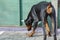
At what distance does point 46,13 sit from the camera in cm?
845

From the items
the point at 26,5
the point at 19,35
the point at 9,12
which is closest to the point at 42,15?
the point at 19,35

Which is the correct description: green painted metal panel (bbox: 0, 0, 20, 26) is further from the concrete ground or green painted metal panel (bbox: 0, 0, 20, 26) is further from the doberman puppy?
the doberman puppy

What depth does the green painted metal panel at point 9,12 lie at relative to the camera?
35.6 ft

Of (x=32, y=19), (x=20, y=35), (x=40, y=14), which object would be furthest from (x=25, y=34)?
(x=40, y=14)

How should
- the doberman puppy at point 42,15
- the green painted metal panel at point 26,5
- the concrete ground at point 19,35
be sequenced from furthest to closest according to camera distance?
the green painted metal panel at point 26,5
the concrete ground at point 19,35
the doberman puppy at point 42,15

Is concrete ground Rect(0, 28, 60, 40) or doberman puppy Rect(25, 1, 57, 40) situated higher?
doberman puppy Rect(25, 1, 57, 40)

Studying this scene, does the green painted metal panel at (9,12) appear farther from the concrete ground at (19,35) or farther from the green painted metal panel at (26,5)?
the concrete ground at (19,35)

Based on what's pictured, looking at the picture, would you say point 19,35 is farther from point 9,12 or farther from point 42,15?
point 42,15

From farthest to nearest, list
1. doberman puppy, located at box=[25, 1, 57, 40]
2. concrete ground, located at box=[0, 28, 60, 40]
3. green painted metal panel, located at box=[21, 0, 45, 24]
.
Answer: green painted metal panel, located at box=[21, 0, 45, 24] → concrete ground, located at box=[0, 28, 60, 40] → doberman puppy, located at box=[25, 1, 57, 40]

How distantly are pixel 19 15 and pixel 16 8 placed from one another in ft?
1.16

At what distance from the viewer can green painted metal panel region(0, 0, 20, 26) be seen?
10.9 m

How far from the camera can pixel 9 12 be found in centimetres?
1095

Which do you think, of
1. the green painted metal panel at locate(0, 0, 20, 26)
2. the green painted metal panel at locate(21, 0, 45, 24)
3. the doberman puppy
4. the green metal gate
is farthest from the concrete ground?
the green painted metal panel at locate(21, 0, 45, 24)

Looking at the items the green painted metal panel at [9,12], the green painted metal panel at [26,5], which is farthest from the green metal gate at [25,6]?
the green painted metal panel at [9,12]
